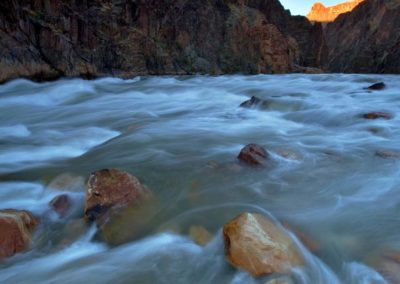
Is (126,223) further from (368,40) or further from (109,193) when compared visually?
(368,40)

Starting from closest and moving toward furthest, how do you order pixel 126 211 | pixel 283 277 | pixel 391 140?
pixel 283 277, pixel 126 211, pixel 391 140

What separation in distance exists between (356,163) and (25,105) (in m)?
7.45

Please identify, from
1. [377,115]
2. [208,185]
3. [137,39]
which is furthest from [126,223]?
[137,39]

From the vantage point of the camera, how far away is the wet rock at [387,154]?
4.24m

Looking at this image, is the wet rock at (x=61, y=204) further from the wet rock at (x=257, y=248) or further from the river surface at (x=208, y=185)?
the wet rock at (x=257, y=248)

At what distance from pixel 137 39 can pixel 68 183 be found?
14.5m

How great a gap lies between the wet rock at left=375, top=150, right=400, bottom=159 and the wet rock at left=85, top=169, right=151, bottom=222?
8.83 ft

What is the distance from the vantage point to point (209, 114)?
7984 millimetres

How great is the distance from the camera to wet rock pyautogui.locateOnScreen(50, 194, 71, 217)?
3021 millimetres

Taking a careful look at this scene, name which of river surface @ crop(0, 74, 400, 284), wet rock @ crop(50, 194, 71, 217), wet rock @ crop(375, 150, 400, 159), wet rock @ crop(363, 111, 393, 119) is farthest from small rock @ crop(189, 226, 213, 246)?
wet rock @ crop(363, 111, 393, 119)

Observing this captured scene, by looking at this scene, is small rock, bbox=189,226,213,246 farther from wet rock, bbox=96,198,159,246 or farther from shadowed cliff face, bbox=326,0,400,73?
shadowed cliff face, bbox=326,0,400,73

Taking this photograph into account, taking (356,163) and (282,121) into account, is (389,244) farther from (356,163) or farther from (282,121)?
(282,121)

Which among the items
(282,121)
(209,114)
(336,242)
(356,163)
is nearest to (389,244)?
(336,242)

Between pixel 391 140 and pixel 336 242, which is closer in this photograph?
pixel 336 242
